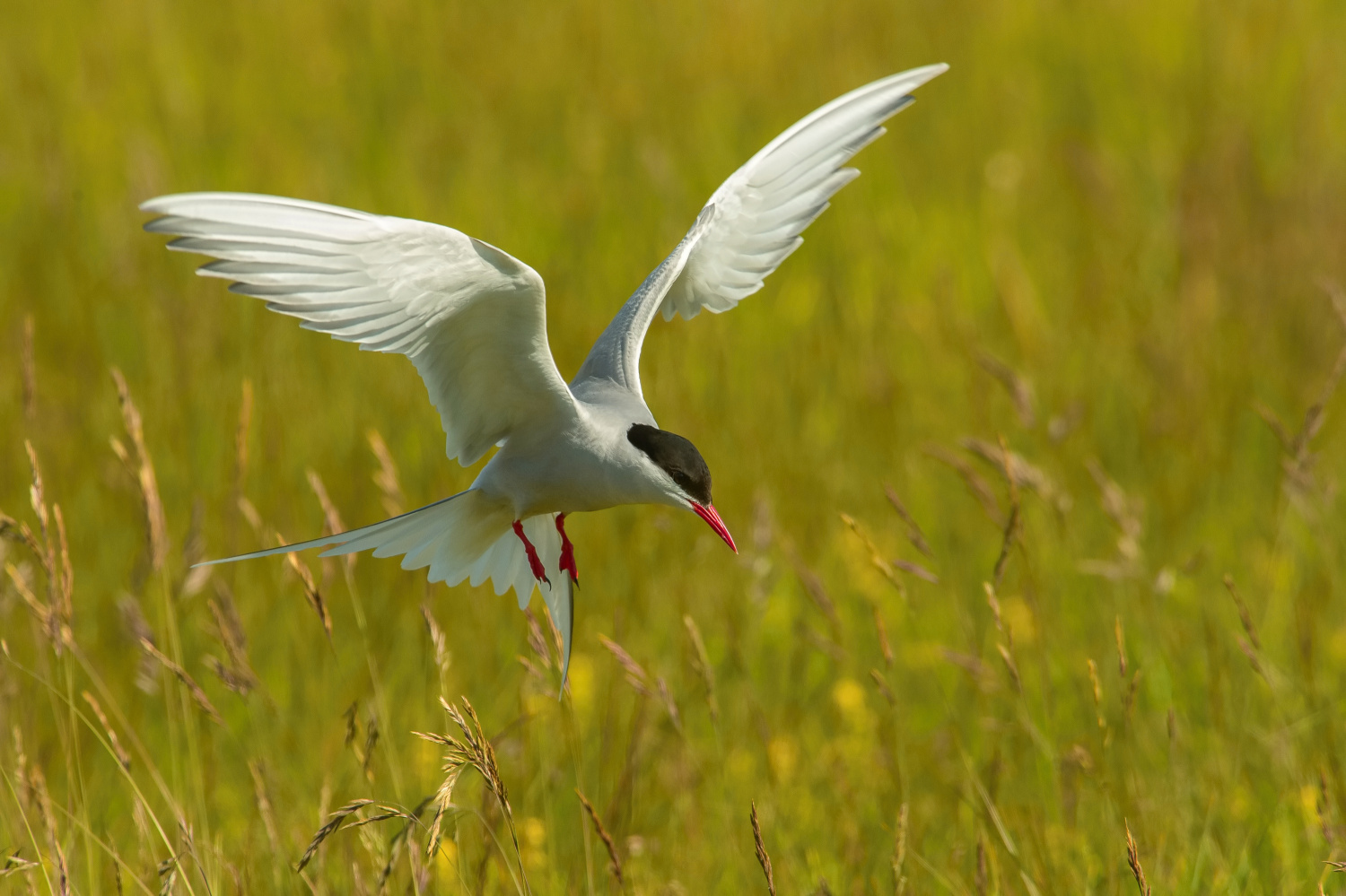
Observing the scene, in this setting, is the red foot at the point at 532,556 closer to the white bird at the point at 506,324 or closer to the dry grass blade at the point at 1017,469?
the white bird at the point at 506,324

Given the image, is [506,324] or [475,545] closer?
[506,324]

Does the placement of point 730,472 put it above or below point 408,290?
below

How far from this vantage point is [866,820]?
2889 mm

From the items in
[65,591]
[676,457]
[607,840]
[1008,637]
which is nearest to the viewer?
[607,840]

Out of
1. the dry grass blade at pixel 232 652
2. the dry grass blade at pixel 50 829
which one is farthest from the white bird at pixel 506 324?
the dry grass blade at pixel 50 829

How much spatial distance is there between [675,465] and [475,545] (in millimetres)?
643

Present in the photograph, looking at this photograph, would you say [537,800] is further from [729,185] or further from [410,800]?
[729,185]

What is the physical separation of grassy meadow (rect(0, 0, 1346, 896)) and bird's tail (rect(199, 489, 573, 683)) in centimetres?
15

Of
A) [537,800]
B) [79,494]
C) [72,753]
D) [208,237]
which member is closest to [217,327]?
[79,494]

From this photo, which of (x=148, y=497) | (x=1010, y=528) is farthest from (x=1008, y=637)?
(x=148, y=497)

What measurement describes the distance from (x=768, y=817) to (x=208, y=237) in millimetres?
1691

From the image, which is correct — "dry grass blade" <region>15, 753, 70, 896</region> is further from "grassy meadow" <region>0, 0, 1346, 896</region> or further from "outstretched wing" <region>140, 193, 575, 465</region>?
"outstretched wing" <region>140, 193, 575, 465</region>

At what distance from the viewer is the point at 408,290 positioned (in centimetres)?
231

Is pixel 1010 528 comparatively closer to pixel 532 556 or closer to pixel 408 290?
pixel 532 556
